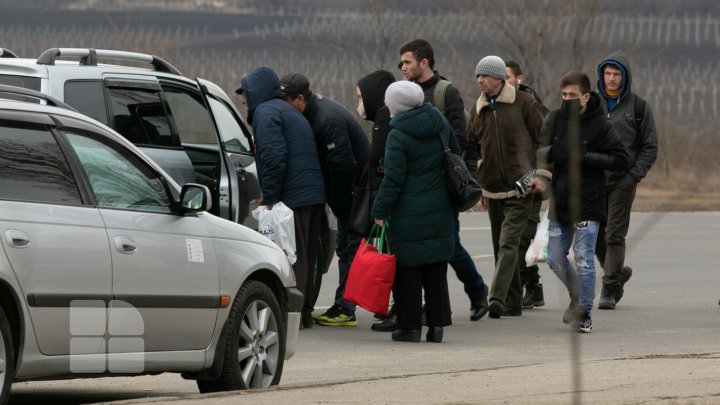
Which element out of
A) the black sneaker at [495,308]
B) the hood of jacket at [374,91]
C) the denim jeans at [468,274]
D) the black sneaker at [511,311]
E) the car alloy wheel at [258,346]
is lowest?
the black sneaker at [511,311]

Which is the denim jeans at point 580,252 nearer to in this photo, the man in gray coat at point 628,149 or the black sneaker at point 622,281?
the man in gray coat at point 628,149

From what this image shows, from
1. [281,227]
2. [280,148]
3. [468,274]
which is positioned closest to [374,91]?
[280,148]

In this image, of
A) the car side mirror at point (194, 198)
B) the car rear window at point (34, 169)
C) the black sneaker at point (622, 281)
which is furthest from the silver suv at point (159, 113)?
the car rear window at point (34, 169)

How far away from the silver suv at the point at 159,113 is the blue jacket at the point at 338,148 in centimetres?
38

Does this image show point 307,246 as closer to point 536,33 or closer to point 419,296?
point 419,296

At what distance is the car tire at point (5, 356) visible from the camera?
23.6ft

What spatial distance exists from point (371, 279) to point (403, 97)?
4.12 feet

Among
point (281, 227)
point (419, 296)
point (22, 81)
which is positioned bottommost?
point (419, 296)

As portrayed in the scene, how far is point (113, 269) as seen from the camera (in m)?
7.80

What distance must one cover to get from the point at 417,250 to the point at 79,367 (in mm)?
4336

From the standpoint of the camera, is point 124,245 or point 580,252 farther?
point 580,252

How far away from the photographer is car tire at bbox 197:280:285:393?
8.65 metres

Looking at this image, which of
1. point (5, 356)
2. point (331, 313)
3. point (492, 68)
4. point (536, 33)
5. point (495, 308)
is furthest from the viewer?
point (536, 33)
